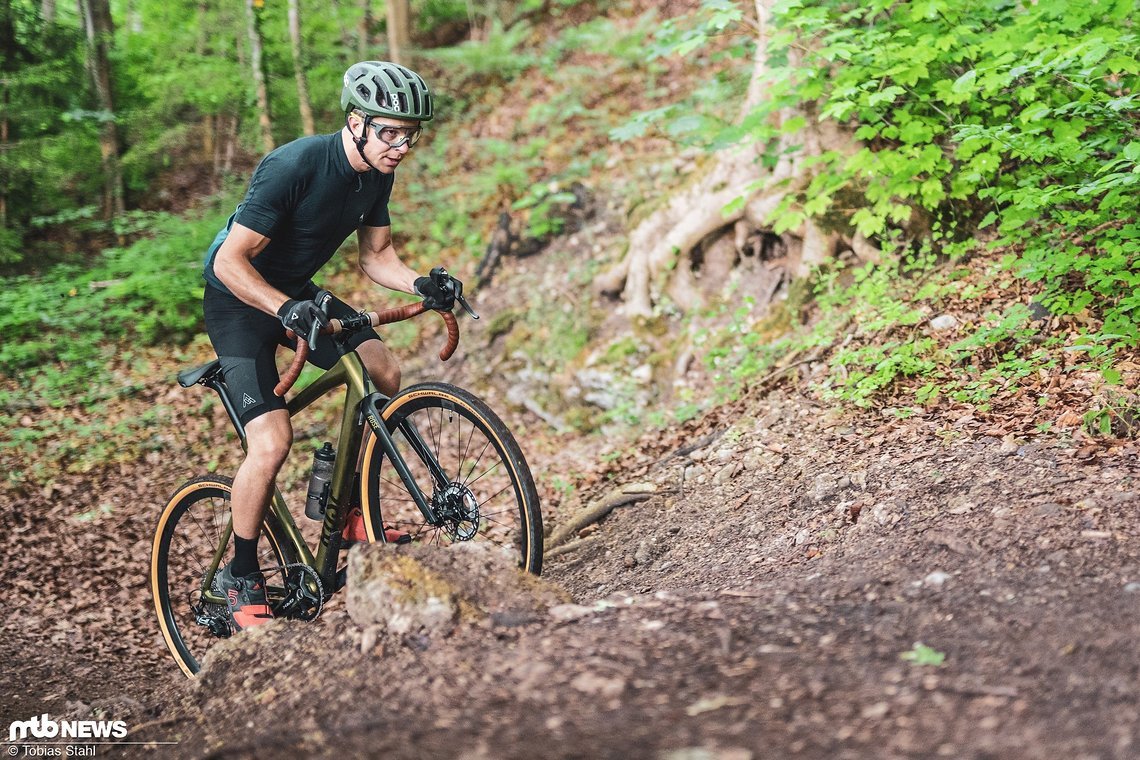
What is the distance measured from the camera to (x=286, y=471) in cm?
773

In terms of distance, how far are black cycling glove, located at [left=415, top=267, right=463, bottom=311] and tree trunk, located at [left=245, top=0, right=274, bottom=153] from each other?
9.72 metres

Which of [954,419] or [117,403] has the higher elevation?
[954,419]

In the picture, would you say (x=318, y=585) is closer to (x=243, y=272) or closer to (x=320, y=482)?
(x=320, y=482)

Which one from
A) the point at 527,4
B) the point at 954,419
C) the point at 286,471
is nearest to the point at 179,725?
the point at 954,419

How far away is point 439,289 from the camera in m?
3.70

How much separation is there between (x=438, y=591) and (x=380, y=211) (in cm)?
208

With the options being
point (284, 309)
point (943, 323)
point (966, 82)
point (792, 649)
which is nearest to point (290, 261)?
point (284, 309)

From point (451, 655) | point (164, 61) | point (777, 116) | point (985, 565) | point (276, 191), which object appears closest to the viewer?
point (451, 655)

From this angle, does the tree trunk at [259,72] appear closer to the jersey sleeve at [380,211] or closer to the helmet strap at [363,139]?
the jersey sleeve at [380,211]

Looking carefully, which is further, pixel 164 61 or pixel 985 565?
pixel 164 61

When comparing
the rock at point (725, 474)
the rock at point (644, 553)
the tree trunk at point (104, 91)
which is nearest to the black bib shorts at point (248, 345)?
the rock at point (644, 553)

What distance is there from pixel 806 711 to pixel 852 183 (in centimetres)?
512

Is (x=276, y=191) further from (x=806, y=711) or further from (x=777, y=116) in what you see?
(x=777, y=116)

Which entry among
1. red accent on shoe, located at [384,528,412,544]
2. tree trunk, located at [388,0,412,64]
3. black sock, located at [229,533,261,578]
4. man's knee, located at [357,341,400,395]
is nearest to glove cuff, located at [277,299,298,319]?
man's knee, located at [357,341,400,395]
